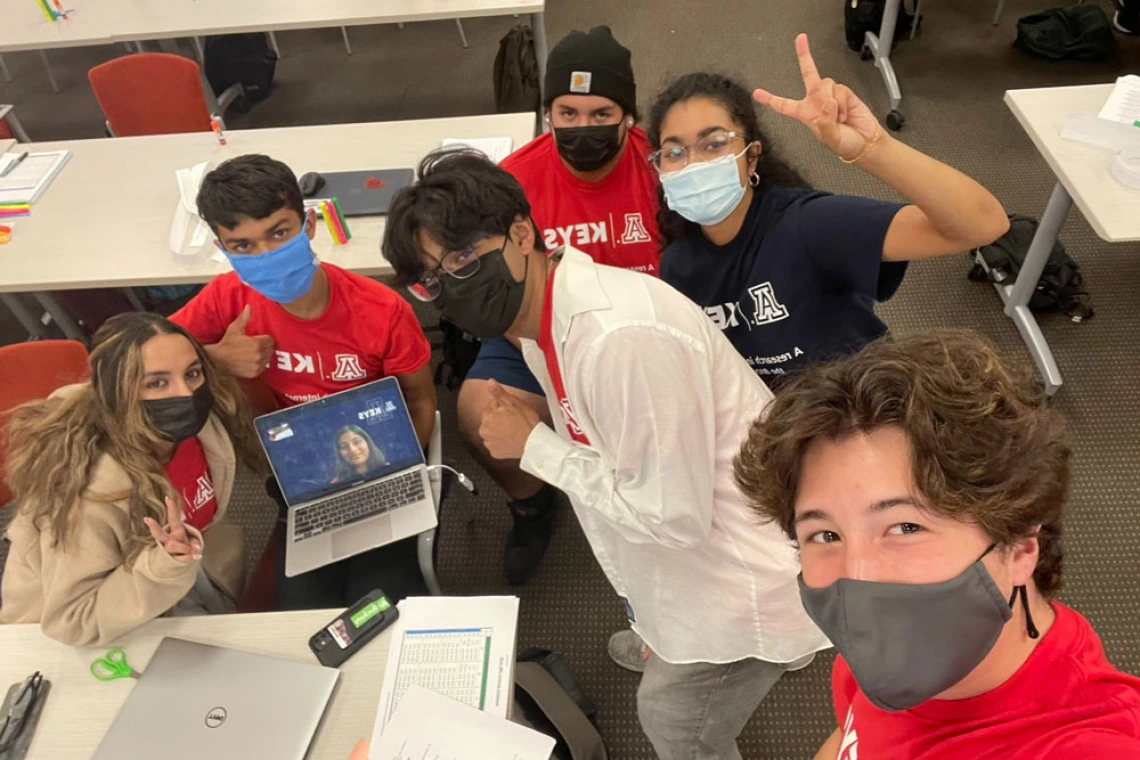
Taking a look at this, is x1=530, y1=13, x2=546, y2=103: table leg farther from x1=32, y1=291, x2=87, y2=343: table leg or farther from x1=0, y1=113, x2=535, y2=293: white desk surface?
x1=32, y1=291, x2=87, y2=343: table leg

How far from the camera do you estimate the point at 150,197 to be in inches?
99.9

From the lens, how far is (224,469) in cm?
180

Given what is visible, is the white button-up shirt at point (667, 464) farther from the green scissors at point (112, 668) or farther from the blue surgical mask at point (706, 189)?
the green scissors at point (112, 668)

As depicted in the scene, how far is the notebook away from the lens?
257 centimetres

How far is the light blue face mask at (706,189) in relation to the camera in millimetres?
1597

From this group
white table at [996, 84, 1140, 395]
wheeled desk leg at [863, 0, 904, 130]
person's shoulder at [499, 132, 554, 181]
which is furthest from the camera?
wheeled desk leg at [863, 0, 904, 130]

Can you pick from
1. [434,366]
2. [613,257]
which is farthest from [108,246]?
[613,257]

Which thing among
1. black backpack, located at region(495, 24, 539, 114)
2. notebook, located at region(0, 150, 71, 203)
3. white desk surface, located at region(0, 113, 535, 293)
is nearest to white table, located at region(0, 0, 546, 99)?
black backpack, located at region(495, 24, 539, 114)

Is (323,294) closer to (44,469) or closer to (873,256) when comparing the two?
(44,469)

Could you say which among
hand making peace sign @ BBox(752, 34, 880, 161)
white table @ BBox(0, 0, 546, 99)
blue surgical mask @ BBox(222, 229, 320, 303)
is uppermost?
hand making peace sign @ BBox(752, 34, 880, 161)

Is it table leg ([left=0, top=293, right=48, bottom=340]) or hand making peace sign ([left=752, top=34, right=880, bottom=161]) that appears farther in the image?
table leg ([left=0, top=293, right=48, bottom=340])

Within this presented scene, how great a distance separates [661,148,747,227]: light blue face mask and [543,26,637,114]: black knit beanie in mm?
434

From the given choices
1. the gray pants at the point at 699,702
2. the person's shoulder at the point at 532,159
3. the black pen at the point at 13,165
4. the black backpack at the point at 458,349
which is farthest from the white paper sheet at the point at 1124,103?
the black pen at the point at 13,165

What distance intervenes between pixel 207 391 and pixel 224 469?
23 cm
